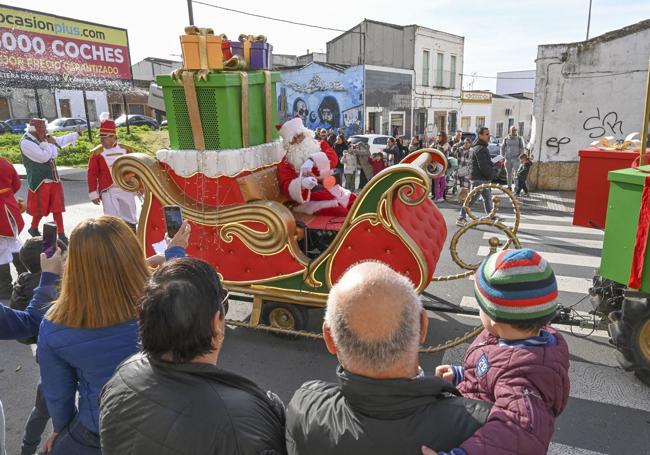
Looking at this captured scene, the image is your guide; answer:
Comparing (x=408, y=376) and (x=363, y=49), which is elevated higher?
(x=363, y=49)

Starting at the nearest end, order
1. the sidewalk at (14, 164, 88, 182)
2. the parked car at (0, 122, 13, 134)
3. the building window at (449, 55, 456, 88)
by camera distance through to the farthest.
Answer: the sidewalk at (14, 164, 88, 182) < the parked car at (0, 122, 13, 134) < the building window at (449, 55, 456, 88)

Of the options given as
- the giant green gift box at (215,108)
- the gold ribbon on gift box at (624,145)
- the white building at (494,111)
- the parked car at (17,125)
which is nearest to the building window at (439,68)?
the white building at (494,111)

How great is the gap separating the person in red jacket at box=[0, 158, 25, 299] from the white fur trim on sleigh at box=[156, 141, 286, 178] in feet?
7.32

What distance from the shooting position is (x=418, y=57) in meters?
27.8

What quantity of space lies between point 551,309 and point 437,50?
30190mm

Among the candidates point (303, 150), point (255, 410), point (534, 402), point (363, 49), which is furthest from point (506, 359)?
point (363, 49)

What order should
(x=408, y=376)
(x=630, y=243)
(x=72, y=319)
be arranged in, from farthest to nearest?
(x=630, y=243) < (x=72, y=319) < (x=408, y=376)

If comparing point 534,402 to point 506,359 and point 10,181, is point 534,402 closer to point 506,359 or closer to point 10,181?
point 506,359

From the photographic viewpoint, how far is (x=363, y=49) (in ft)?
91.5

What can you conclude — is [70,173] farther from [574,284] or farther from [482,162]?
[574,284]

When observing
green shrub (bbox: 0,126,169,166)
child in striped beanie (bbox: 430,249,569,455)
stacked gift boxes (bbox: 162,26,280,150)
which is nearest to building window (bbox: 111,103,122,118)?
green shrub (bbox: 0,126,169,166)

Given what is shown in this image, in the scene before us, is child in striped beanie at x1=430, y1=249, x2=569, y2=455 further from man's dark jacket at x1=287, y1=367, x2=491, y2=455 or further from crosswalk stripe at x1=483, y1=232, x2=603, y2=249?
crosswalk stripe at x1=483, y1=232, x2=603, y2=249

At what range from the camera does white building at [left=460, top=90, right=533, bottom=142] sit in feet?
118

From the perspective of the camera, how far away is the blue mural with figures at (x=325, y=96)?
81.6 ft
